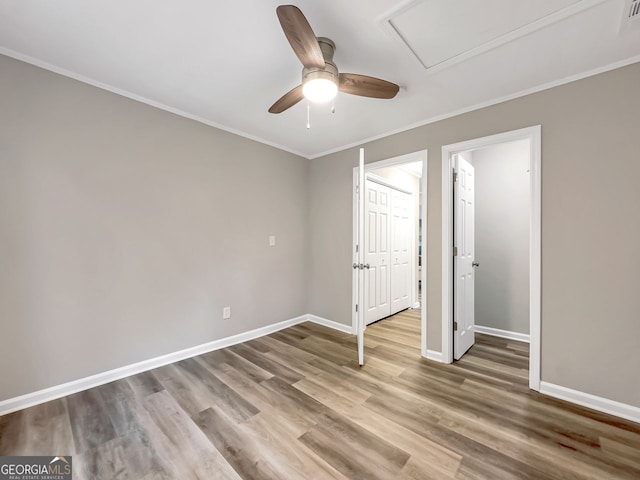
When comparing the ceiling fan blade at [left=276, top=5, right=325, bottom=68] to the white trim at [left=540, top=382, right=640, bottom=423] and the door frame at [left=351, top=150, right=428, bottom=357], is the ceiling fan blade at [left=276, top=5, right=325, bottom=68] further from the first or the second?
the white trim at [left=540, top=382, right=640, bottom=423]

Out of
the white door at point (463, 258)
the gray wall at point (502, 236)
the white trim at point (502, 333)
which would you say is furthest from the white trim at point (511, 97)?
the white trim at point (502, 333)

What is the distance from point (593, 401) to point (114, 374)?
378 cm

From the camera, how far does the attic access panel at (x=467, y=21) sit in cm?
139

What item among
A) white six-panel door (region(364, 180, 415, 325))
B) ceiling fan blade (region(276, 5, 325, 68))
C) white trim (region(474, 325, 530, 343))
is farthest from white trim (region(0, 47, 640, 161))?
white trim (region(474, 325, 530, 343))

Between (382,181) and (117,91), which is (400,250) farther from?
(117,91)

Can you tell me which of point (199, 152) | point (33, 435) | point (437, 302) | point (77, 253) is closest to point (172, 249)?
point (77, 253)

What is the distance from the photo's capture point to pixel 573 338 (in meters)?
2.00

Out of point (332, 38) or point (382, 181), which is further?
point (382, 181)

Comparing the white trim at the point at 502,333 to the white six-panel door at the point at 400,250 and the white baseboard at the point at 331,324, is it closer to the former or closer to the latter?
the white six-panel door at the point at 400,250

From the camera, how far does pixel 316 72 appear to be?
5.15 feet

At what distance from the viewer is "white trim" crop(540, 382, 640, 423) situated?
5.86ft

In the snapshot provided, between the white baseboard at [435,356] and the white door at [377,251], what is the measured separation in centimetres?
103

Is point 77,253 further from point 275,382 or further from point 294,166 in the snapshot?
point 294,166

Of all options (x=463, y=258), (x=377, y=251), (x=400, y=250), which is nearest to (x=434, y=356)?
(x=463, y=258)
